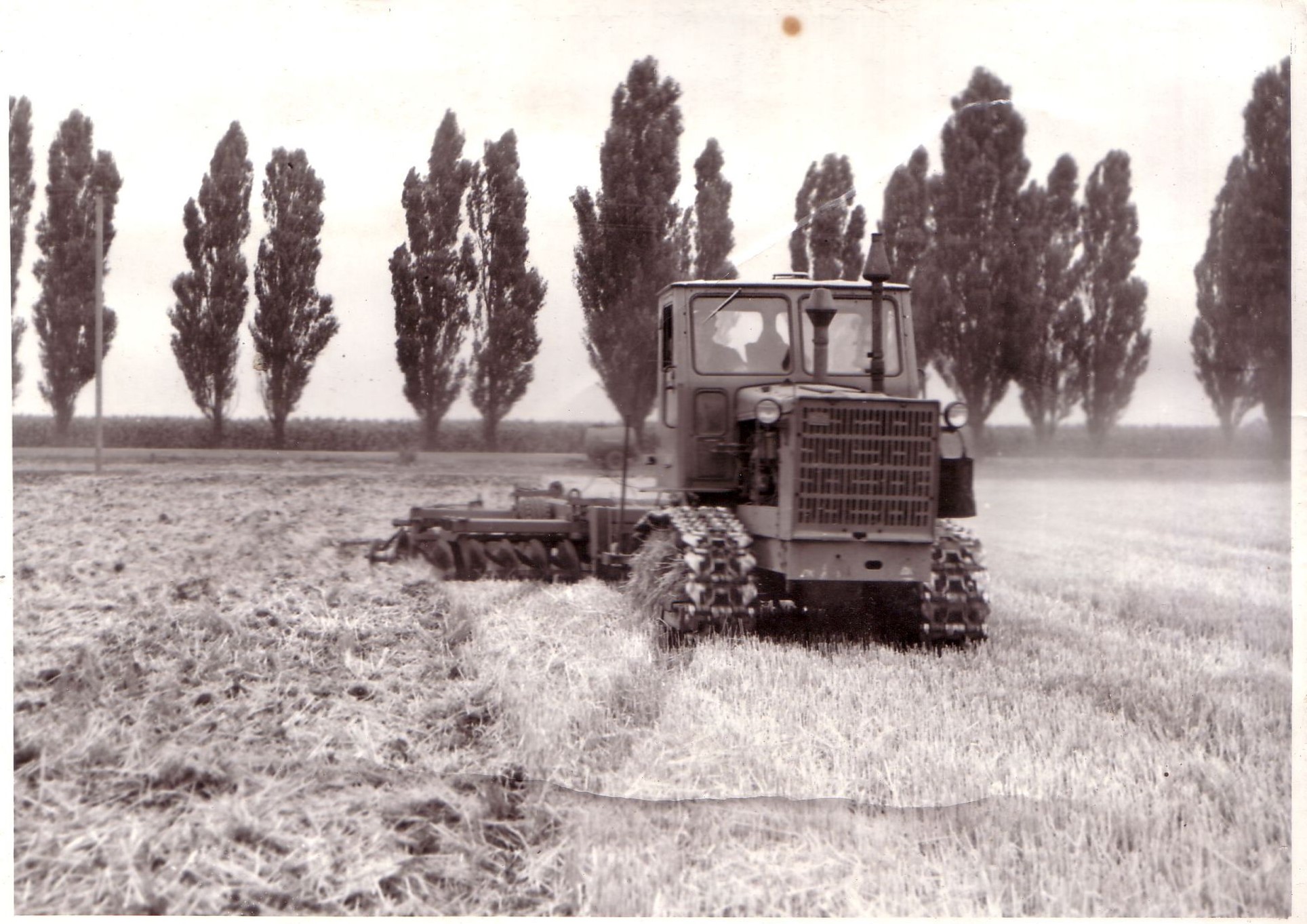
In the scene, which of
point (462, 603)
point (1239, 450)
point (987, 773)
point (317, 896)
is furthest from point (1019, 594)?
point (317, 896)

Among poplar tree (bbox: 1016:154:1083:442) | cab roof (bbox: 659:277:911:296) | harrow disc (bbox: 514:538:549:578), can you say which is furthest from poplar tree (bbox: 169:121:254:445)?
poplar tree (bbox: 1016:154:1083:442)

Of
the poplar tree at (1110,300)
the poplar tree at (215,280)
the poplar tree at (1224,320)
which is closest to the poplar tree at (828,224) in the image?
the poplar tree at (1110,300)

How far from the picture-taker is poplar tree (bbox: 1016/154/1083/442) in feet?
41.9

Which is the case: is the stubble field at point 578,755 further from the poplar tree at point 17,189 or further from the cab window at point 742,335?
the cab window at point 742,335

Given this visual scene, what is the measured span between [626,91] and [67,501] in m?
4.30

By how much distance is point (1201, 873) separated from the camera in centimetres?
350

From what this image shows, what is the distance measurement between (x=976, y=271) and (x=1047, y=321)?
2848 mm

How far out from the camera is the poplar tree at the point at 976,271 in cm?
990

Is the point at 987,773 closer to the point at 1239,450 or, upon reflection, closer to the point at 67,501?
the point at 1239,450

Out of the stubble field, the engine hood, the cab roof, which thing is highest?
the cab roof

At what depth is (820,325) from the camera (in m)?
6.62

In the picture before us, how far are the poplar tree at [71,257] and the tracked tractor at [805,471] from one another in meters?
3.16

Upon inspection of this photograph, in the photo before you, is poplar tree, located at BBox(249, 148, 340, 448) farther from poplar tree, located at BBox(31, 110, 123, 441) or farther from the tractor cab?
the tractor cab

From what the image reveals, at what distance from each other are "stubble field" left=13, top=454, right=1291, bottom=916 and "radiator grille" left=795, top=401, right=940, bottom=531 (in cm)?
75
